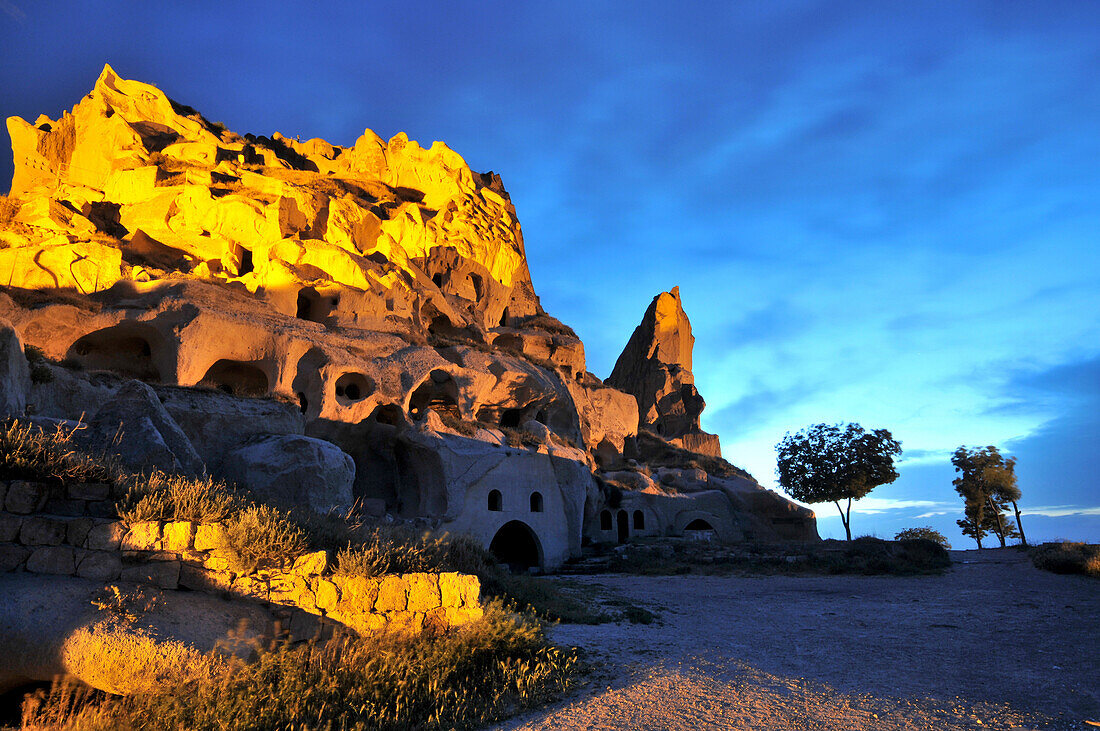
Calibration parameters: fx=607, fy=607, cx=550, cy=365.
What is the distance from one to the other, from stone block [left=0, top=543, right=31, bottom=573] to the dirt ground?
178 inches

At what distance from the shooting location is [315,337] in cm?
2370

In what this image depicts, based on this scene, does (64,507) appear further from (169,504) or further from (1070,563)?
(1070,563)

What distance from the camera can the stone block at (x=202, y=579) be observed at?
5.74 meters

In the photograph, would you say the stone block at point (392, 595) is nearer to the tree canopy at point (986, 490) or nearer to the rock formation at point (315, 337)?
the rock formation at point (315, 337)

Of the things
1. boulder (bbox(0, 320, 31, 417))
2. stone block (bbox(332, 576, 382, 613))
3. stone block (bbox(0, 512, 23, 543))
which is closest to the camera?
stone block (bbox(0, 512, 23, 543))

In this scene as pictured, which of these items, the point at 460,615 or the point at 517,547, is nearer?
the point at 460,615

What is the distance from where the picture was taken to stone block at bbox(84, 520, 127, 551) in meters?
5.61

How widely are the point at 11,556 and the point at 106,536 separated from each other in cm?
69

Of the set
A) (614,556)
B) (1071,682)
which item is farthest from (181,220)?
(1071,682)

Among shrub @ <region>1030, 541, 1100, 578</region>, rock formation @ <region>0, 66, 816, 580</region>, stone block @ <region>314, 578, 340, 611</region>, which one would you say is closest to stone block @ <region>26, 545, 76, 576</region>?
stone block @ <region>314, 578, 340, 611</region>

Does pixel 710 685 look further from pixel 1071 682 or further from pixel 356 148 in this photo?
pixel 356 148

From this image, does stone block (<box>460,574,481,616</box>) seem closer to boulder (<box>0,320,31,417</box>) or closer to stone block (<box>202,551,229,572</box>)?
stone block (<box>202,551,229,572</box>)

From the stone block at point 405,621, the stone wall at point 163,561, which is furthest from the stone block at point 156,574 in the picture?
the stone block at point 405,621

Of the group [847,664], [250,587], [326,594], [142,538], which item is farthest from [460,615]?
[847,664]
